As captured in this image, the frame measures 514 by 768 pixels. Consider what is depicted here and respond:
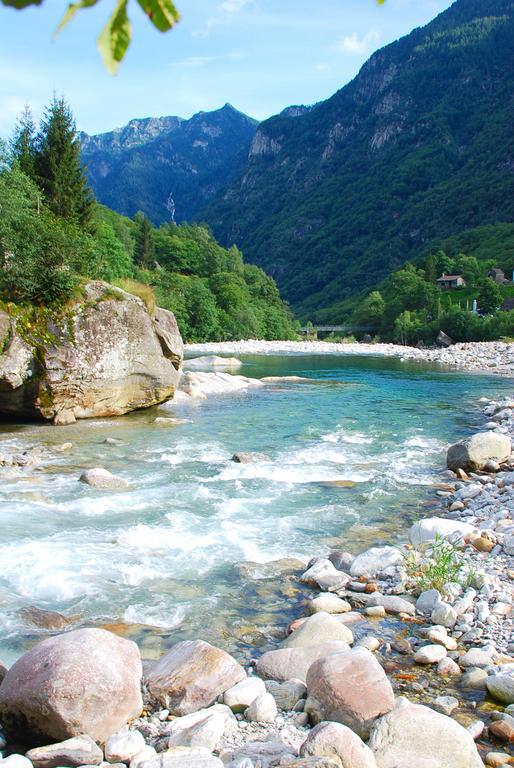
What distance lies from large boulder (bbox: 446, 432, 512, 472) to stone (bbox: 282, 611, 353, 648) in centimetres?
822

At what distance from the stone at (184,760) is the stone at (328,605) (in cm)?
A: 295

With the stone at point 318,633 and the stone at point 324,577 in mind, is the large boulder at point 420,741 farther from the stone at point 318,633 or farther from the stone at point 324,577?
the stone at point 324,577

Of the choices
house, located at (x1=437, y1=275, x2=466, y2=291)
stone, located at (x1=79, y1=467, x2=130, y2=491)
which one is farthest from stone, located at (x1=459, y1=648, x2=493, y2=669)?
house, located at (x1=437, y1=275, x2=466, y2=291)

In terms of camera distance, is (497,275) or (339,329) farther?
(497,275)

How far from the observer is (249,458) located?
1474 centimetres

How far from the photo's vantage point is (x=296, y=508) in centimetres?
1098

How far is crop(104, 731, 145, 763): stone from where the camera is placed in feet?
14.4

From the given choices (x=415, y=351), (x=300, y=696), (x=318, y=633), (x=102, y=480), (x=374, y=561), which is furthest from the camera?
(x=415, y=351)

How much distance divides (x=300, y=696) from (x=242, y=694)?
51 centimetres

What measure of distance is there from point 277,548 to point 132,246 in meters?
89.0

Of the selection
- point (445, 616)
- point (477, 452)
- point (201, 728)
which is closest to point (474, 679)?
point (445, 616)

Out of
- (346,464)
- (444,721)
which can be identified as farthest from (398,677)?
(346,464)

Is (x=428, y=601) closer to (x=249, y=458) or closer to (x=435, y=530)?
(x=435, y=530)

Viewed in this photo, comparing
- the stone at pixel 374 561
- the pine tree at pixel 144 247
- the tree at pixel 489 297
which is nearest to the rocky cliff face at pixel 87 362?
the stone at pixel 374 561
